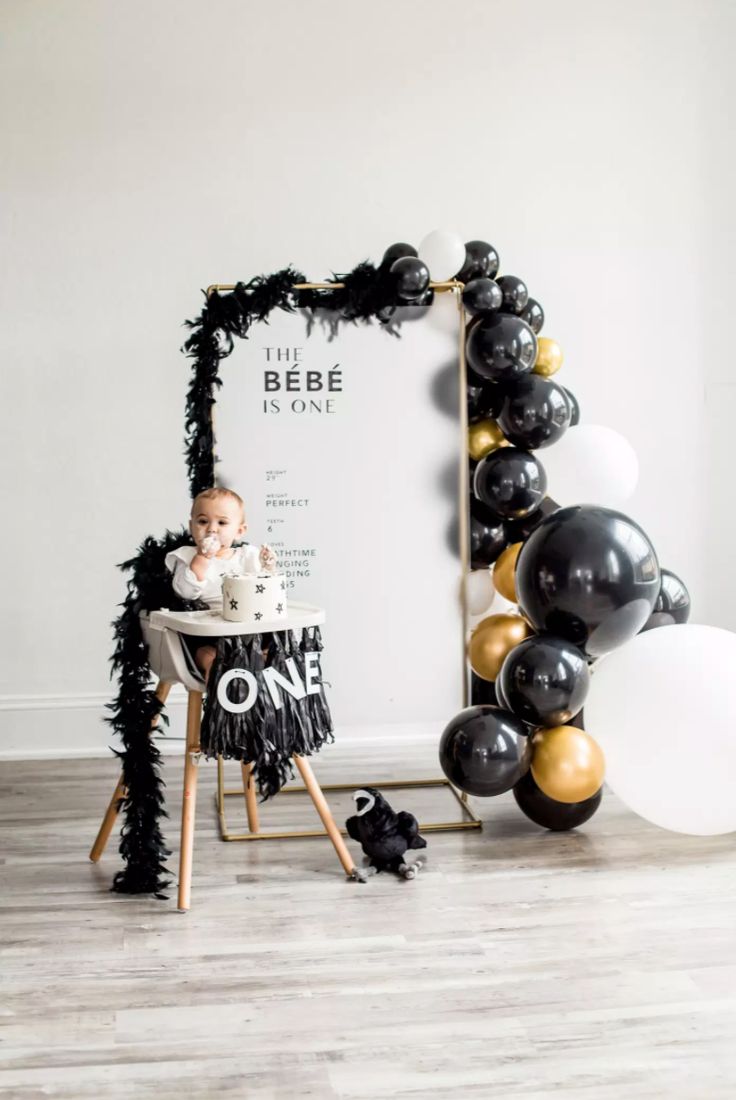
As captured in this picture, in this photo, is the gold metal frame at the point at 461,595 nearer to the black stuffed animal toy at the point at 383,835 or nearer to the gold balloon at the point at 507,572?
the gold balloon at the point at 507,572

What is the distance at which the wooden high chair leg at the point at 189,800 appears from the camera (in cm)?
242

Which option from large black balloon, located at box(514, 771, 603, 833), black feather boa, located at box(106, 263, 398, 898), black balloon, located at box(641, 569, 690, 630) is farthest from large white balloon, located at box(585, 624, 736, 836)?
Answer: black feather boa, located at box(106, 263, 398, 898)

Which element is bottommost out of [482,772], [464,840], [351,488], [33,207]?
[464,840]

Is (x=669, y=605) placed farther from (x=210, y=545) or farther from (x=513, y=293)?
(x=210, y=545)

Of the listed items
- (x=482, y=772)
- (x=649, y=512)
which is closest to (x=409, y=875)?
(x=482, y=772)

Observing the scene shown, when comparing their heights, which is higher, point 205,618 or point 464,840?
point 205,618

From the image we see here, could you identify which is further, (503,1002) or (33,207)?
(33,207)

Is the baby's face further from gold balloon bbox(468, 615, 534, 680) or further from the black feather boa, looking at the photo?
gold balloon bbox(468, 615, 534, 680)

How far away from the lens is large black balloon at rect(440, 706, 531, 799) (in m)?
2.61

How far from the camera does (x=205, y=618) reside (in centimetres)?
251

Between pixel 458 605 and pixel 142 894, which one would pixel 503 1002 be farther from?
pixel 458 605

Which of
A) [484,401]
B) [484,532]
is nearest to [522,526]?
[484,532]

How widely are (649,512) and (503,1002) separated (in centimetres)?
251

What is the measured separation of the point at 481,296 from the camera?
3.06 meters
